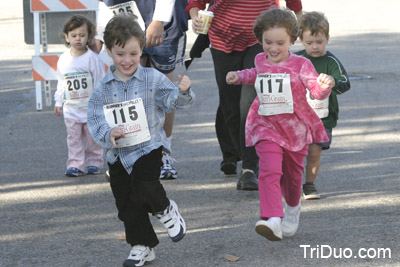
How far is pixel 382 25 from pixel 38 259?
13.9 metres

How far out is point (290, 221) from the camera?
5.76 meters

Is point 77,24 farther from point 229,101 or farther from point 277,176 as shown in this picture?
point 277,176

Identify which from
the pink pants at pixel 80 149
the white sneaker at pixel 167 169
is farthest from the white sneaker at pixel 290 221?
the pink pants at pixel 80 149

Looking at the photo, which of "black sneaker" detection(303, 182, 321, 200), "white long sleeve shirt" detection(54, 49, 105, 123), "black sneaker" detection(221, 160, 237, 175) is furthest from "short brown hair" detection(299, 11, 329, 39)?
"white long sleeve shirt" detection(54, 49, 105, 123)

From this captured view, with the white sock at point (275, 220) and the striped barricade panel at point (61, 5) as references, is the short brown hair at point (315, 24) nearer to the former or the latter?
the white sock at point (275, 220)

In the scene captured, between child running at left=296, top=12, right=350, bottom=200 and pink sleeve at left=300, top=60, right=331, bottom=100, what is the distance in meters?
0.67

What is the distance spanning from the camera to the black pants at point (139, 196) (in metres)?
5.28

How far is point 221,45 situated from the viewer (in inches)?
284

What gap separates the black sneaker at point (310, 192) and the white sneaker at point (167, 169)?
1.28m

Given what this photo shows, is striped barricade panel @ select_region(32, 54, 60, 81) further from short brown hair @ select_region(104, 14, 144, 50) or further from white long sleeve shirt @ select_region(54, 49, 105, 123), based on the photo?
short brown hair @ select_region(104, 14, 144, 50)

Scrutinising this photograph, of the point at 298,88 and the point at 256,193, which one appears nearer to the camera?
the point at 298,88

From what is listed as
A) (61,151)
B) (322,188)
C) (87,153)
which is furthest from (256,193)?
(61,151)

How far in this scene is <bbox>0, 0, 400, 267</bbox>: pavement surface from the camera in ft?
18.0

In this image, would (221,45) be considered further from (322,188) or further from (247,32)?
(322,188)
